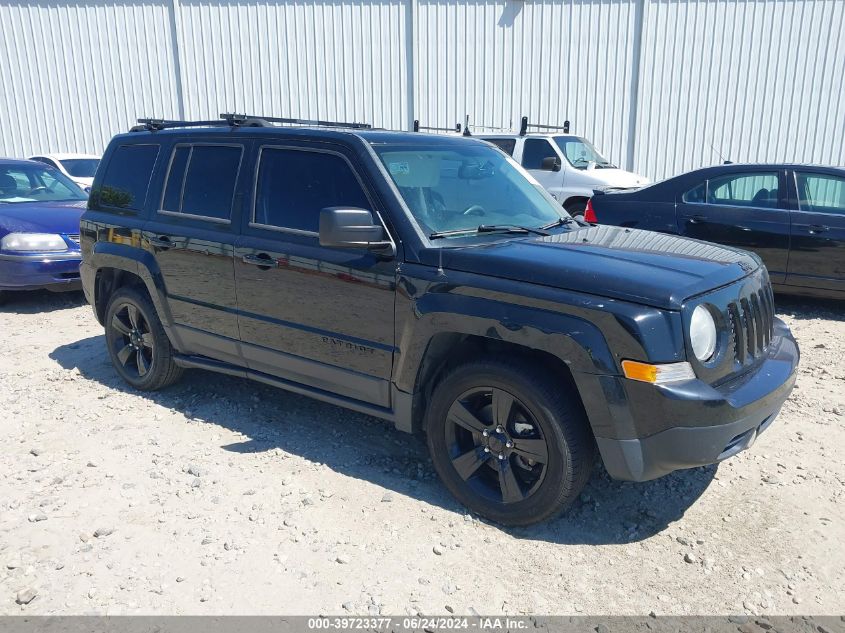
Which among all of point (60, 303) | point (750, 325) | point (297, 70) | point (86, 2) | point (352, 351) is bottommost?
point (60, 303)

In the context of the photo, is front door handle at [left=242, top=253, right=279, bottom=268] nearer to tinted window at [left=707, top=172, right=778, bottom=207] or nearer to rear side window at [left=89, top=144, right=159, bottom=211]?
rear side window at [left=89, top=144, right=159, bottom=211]

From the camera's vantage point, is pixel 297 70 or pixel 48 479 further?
pixel 297 70

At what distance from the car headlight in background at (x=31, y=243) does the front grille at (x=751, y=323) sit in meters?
7.09

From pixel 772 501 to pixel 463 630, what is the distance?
191 centimetres

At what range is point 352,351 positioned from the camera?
3.74 metres

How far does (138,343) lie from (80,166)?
10.3m

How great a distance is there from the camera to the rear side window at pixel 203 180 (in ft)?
14.1

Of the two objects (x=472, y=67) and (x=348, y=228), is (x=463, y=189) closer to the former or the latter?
(x=348, y=228)

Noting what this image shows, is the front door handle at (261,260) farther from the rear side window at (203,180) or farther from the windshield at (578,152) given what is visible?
the windshield at (578,152)

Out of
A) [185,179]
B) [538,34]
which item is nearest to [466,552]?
[185,179]

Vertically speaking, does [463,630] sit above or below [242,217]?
below

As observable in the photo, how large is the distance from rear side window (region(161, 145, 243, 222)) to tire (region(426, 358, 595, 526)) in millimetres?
1969

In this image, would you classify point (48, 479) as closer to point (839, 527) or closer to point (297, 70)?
point (839, 527)

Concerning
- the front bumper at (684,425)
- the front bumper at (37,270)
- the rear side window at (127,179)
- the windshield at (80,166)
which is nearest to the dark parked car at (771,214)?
the front bumper at (684,425)
